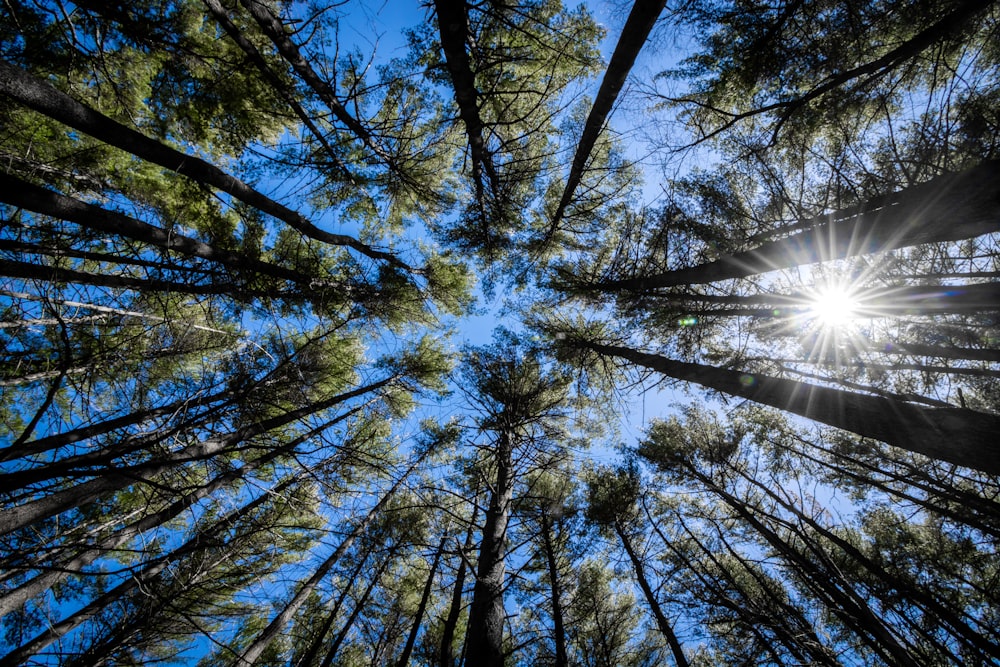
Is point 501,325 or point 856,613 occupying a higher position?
point 501,325

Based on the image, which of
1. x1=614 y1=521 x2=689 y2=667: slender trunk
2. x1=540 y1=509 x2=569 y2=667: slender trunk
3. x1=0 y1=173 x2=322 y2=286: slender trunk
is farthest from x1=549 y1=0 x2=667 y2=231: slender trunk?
x1=614 y1=521 x2=689 y2=667: slender trunk

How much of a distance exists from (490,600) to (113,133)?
5938 millimetres

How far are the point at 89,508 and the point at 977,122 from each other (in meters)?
14.3

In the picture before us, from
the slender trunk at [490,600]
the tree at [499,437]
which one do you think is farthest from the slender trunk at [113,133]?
the slender trunk at [490,600]

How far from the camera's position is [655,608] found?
614 cm

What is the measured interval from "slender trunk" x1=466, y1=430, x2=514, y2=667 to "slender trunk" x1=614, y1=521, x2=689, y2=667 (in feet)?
10.2

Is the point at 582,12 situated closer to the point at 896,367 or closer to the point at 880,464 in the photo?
the point at 896,367

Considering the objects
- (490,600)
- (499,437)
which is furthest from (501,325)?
(490,600)

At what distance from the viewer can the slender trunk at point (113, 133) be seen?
8.39 feet

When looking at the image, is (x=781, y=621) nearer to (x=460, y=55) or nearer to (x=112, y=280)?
(x=460, y=55)

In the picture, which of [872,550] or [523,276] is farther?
[523,276]

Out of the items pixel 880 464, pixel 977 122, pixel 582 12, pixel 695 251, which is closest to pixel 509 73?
pixel 582 12

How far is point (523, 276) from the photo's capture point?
859 centimetres

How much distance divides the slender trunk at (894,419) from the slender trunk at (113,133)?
19.7 feet
